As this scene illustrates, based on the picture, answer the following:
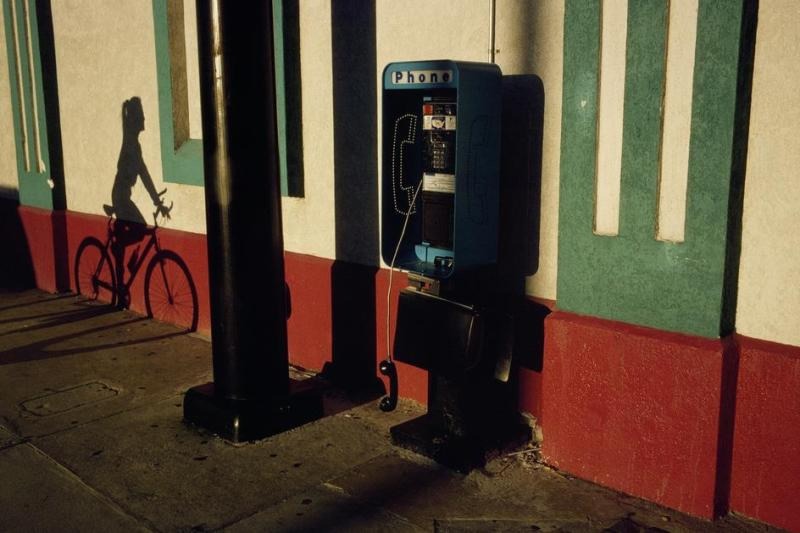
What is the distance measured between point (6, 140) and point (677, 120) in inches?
322

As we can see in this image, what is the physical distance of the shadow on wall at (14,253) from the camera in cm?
888

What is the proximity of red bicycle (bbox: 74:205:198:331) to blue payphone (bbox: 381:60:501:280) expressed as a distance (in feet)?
9.43

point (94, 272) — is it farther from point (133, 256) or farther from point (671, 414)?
point (671, 414)

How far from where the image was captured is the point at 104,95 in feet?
24.9

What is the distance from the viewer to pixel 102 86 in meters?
7.59

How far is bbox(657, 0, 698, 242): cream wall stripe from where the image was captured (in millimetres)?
3496

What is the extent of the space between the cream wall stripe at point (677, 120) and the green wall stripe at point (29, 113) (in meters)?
6.62

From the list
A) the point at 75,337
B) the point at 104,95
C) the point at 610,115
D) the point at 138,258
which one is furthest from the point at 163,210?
the point at 610,115

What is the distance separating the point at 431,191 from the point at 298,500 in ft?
5.49

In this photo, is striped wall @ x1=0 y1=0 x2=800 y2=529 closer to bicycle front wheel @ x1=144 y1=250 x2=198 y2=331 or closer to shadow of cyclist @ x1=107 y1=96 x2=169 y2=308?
bicycle front wheel @ x1=144 y1=250 x2=198 y2=331

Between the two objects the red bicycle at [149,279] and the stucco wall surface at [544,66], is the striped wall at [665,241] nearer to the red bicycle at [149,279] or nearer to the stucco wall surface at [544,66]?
the stucco wall surface at [544,66]

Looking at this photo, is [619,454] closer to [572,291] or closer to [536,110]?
[572,291]

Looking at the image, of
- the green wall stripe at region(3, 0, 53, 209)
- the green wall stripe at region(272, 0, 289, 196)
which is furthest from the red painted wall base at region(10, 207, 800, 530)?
the green wall stripe at region(3, 0, 53, 209)

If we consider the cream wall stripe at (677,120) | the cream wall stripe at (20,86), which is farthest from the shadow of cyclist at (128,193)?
the cream wall stripe at (677,120)
